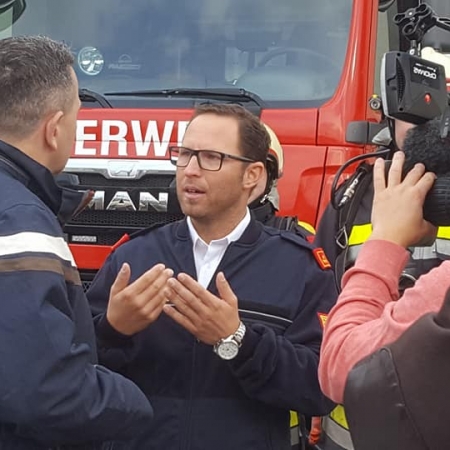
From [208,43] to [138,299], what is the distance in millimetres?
1989

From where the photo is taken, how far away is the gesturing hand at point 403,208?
1.40 metres

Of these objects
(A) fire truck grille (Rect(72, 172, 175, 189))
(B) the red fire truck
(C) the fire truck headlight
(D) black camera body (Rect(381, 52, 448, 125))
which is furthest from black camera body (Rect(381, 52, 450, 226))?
(C) the fire truck headlight

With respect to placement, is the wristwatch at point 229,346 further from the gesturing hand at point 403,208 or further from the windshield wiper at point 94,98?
the windshield wiper at point 94,98

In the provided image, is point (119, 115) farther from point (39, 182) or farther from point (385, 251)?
point (385, 251)

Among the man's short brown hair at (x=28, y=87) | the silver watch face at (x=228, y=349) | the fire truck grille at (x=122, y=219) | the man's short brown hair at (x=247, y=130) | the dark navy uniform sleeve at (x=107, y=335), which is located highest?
the man's short brown hair at (x=28, y=87)

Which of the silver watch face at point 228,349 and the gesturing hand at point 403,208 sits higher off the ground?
the gesturing hand at point 403,208

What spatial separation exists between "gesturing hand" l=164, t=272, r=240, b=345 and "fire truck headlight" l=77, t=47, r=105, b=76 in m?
2.02

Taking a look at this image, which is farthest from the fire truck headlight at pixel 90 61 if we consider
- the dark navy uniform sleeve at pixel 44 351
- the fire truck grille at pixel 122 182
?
the dark navy uniform sleeve at pixel 44 351

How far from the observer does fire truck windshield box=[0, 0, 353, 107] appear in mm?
3572

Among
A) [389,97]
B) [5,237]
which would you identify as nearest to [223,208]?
[389,97]

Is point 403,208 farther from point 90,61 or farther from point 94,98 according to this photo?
point 90,61

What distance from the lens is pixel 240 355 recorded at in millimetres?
2012

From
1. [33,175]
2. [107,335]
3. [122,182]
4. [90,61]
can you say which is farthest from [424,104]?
[90,61]

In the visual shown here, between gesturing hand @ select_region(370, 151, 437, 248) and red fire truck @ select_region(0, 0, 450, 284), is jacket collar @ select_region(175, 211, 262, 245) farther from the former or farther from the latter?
red fire truck @ select_region(0, 0, 450, 284)
